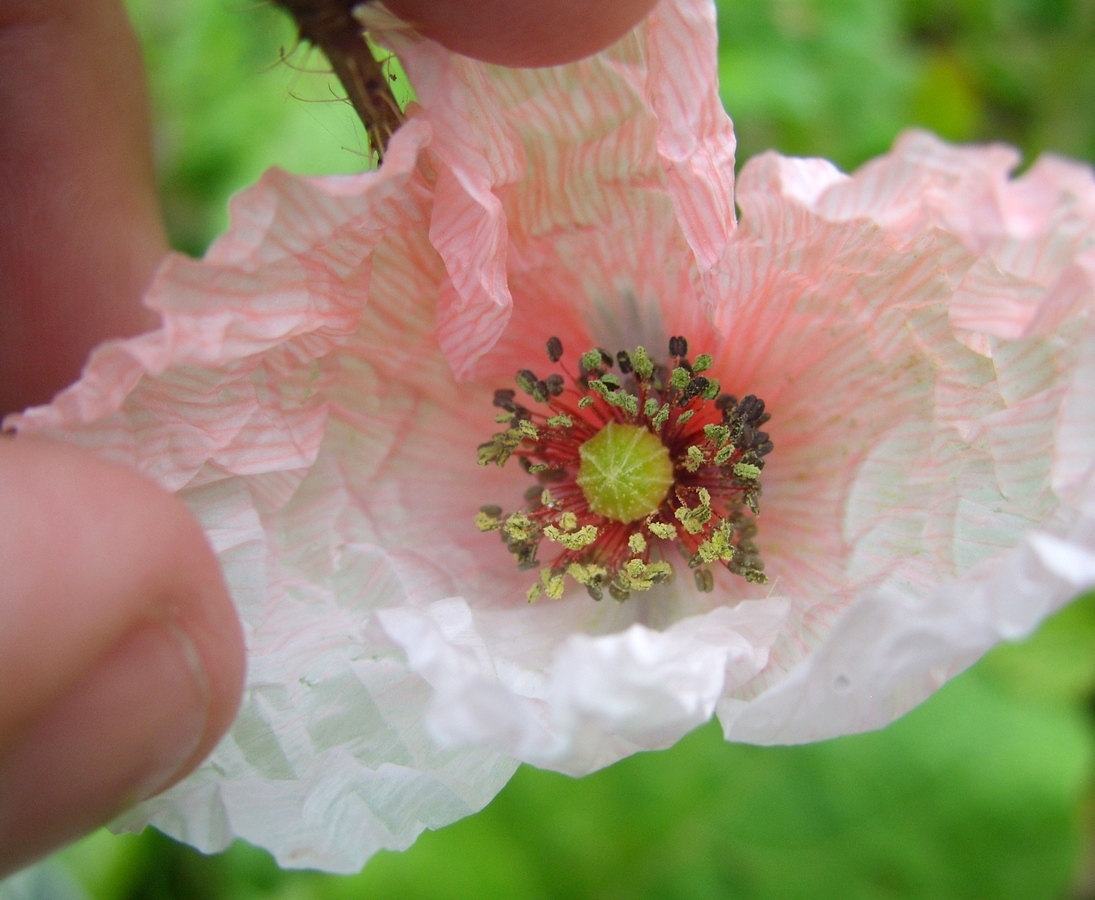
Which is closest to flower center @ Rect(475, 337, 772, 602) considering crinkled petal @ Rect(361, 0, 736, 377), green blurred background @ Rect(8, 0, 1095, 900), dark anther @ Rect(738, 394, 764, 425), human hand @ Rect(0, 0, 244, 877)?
dark anther @ Rect(738, 394, 764, 425)

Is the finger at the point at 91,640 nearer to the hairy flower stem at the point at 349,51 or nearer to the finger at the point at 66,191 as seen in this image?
the hairy flower stem at the point at 349,51

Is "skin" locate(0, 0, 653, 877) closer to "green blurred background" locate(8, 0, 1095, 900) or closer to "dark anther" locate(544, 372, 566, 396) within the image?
"dark anther" locate(544, 372, 566, 396)

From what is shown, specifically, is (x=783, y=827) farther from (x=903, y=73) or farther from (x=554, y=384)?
(x=903, y=73)

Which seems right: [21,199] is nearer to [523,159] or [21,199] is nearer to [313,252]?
[313,252]

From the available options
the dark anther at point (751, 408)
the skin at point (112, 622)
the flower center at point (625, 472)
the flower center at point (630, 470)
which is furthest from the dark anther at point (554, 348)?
the skin at point (112, 622)

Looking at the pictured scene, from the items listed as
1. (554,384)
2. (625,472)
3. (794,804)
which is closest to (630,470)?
(625,472)
